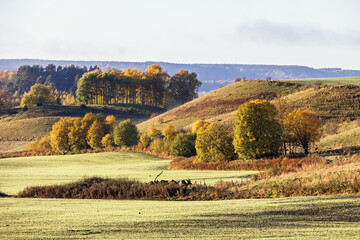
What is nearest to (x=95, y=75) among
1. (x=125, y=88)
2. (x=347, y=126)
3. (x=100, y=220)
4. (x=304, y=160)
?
(x=125, y=88)

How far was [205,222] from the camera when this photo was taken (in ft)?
48.1

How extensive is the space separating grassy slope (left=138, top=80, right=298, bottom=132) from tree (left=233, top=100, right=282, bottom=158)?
60.5 m

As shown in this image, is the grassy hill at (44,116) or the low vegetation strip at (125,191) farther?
the grassy hill at (44,116)

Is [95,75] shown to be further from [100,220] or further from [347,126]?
[100,220]

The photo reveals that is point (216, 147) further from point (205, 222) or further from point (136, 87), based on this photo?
point (136, 87)

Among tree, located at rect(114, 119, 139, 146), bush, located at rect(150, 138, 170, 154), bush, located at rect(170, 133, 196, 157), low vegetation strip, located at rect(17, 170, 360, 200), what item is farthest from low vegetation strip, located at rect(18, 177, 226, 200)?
tree, located at rect(114, 119, 139, 146)

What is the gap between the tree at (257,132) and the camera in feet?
161

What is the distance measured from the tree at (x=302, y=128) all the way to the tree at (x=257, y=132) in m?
2.46

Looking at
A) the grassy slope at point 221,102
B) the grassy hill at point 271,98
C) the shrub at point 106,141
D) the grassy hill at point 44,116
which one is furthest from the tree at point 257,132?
the grassy hill at point 44,116

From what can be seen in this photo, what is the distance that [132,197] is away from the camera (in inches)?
1071

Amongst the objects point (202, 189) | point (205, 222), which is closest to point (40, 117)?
point (202, 189)

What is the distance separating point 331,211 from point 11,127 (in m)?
130

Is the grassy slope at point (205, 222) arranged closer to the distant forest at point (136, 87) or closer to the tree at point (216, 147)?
the tree at point (216, 147)

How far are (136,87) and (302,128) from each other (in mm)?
127587
